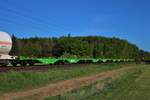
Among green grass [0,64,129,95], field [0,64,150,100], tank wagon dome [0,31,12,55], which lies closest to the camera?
field [0,64,150,100]

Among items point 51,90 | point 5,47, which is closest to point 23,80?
point 51,90

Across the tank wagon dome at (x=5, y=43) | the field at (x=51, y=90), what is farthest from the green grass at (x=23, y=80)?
the tank wagon dome at (x=5, y=43)

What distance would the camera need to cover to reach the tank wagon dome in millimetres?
32875

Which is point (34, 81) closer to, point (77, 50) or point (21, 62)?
point (21, 62)

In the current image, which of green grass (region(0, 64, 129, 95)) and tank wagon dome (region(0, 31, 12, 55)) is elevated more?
tank wagon dome (region(0, 31, 12, 55))

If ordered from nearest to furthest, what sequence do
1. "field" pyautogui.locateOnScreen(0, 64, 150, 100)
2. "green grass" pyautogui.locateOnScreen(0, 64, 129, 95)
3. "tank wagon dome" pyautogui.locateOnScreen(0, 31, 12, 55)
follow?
"field" pyautogui.locateOnScreen(0, 64, 150, 100) < "green grass" pyautogui.locateOnScreen(0, 64, 129, 95) < "tank wagon dome" pyautogui.locateOnScreen(0, 31, 12, 55)

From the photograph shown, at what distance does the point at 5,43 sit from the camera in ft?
Result: 110

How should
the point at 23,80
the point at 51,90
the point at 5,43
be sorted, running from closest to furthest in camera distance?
the point at 51,90, the point at 23,80, the point at 5,43

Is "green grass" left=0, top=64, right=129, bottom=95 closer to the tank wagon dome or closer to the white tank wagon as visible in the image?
the white tank wagon

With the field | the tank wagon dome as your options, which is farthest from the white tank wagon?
the field

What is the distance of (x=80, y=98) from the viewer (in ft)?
58.9

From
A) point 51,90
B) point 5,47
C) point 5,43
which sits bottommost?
point 51,90

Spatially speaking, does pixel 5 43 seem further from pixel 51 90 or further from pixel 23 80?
pixel 51 90

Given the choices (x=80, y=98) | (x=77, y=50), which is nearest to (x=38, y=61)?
(x=80, y=98)
